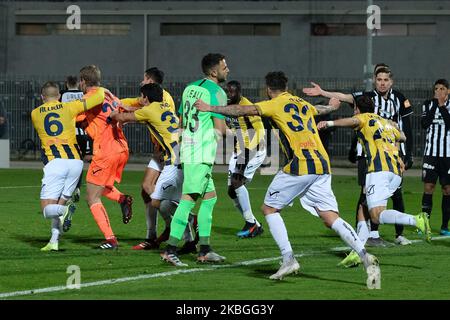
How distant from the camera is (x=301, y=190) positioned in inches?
445

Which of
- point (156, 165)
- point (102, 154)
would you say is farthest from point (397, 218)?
point (102, 154)

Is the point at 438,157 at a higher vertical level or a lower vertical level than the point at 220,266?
higher

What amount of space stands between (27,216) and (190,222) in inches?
194

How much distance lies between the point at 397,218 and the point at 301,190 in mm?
1564

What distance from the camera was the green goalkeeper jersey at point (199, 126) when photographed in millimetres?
12094

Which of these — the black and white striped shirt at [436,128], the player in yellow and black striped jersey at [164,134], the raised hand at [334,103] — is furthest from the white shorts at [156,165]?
the black and white striped shirt at [436,128]

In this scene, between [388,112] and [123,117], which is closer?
[123,117]

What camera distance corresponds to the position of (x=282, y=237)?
36.5ft

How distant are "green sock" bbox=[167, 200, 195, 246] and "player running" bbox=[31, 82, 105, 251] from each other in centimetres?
180

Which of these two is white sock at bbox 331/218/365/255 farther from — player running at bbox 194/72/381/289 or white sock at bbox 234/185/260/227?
white sock at bbox 234/185/260/227

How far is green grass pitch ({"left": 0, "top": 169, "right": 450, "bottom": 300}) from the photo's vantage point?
1017 cm

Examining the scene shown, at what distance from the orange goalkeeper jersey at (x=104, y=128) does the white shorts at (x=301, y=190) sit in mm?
3068

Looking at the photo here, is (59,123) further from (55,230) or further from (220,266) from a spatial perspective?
(220,266)
